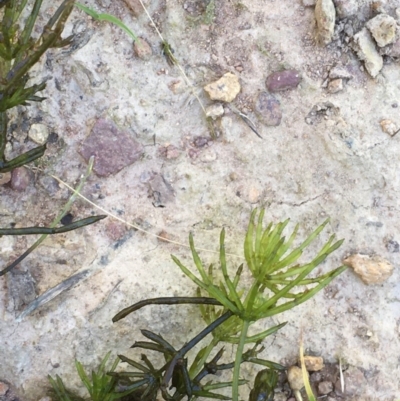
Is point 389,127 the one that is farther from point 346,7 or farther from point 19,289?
point 19,289

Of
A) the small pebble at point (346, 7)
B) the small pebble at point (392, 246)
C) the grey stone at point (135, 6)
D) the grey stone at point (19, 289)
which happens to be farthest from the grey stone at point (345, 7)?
the grey stone at point (19, 289)

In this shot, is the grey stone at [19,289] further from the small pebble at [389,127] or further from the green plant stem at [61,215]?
the small pebble at [389,127]

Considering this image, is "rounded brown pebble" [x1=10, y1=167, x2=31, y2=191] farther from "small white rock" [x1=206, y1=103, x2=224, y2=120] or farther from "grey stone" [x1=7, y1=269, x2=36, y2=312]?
"small white rock" [x1=206, y1=103, x2=224, y2=120]

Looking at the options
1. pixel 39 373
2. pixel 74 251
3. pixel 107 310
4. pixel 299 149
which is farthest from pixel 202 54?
pixel 39 373

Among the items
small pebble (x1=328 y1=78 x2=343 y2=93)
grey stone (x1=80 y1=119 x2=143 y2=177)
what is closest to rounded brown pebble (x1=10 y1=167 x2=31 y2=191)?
grey stone (x1=80 y1=119 x2=143 y2=177)

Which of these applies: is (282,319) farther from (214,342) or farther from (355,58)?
(355,58)
